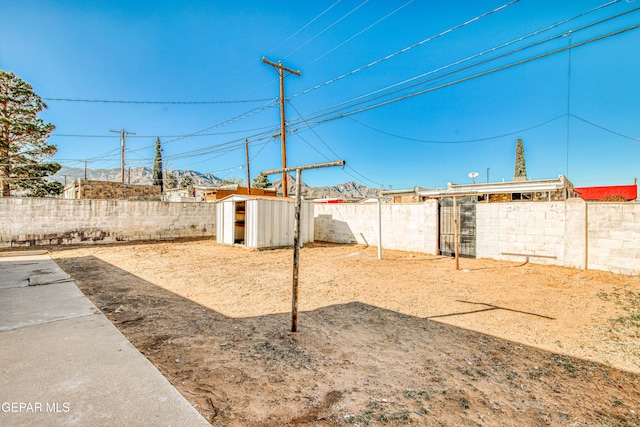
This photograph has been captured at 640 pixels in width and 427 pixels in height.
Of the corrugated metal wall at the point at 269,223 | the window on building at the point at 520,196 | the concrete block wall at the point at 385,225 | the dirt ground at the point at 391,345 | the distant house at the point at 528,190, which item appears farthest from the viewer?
the window on building at the point at 520,196

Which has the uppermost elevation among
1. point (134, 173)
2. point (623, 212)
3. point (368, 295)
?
point (134, 173)

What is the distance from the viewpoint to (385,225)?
11.3m

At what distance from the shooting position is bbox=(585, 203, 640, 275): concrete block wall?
630 cm

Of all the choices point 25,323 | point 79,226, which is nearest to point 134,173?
point 79,226

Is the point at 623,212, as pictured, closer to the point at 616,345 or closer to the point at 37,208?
the point at 616,345

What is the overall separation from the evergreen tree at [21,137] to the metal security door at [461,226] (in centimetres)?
2101

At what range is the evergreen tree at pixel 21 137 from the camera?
47.8 ft

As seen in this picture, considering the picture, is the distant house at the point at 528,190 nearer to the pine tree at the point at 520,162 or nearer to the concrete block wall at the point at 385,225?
the concrete block wall at the point at 385,225

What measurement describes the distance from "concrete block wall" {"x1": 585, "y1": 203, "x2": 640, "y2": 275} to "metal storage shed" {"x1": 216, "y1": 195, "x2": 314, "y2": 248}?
8943 mm

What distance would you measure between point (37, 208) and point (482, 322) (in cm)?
1466

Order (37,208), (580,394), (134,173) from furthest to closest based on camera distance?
1. (134,173)
2. (37,208)
3. (580,394)

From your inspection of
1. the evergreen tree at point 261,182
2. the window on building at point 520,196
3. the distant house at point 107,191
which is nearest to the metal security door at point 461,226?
the window on building at point 520,196

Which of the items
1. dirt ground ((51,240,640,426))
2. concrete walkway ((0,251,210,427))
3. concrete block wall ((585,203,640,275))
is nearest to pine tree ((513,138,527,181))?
concrete block wall ((585,203,640,275))

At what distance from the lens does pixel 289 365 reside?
2.60 meters
